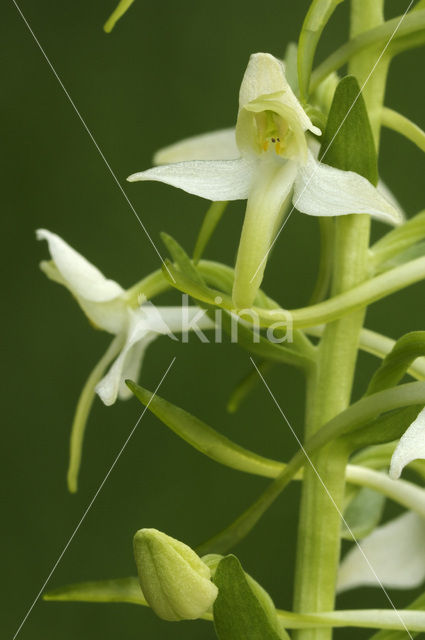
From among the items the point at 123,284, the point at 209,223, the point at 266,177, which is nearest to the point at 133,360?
the point at 209,223

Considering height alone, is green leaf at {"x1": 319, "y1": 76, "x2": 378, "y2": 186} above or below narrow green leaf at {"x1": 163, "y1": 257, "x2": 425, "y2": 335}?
above

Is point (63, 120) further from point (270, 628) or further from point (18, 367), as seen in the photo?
point (270, 628)

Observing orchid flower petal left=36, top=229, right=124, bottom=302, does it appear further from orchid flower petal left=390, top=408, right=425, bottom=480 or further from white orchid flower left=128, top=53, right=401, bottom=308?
orchid flower petal left=390, top=408, right=425, bottom=480

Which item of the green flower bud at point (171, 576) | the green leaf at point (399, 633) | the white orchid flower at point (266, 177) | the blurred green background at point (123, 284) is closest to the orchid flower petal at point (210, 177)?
the white orchid flower at point (266, 177)

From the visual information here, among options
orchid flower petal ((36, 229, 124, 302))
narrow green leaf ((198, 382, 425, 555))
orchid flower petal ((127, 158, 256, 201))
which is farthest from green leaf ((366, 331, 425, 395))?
orchid flower petal ((36, 229, 124, 302))

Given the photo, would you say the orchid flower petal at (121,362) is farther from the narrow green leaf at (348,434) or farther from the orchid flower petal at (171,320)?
the narrow green leaf at (348,434)

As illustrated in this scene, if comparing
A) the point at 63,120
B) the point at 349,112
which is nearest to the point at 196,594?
the point at 349,112
